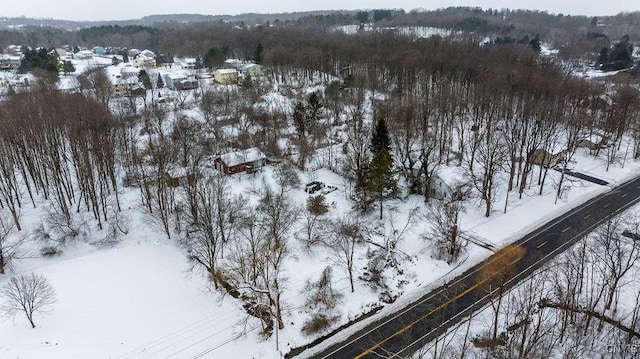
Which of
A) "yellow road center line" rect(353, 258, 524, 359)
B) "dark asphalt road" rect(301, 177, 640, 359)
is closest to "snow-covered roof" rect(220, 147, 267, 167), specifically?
"dark asphalt road" rect(301, 177, 640, 359)

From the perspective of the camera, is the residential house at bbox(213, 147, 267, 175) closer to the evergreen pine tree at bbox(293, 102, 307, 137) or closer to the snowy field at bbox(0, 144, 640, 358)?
the evergreen pine tree at bbox(293, 102, 307, 137)

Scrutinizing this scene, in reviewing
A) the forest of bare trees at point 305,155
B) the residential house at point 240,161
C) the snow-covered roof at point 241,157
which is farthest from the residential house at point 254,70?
the residential house at point 240,161

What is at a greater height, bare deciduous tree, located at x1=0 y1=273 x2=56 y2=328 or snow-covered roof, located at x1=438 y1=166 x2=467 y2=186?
snow-covered roof, located at x1=438 y1=166 x2=467 y2=186

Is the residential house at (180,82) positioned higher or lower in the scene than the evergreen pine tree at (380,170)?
higher

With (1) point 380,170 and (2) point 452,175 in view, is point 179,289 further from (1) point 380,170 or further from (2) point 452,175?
(2) point 452,175

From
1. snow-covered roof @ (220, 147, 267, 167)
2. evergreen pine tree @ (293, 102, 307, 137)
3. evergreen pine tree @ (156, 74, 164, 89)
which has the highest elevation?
evergreen pine tree @ (156, 74, 164, 89)

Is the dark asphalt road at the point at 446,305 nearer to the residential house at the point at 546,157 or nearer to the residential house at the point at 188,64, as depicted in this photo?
the residential house at the point at 546,157
